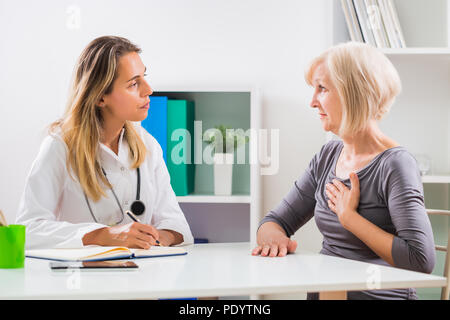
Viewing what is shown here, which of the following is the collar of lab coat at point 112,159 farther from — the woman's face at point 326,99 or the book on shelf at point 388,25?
the book on shelf at point 388,25

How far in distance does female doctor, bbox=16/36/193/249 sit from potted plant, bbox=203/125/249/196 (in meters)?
0.49

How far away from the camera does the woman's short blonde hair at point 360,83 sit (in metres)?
1.53

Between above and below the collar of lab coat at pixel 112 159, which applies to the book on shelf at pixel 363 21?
above

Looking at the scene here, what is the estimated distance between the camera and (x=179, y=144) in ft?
7.41

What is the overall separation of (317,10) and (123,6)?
33.2 inches

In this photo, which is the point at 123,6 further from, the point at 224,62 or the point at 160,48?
the point at 224,62

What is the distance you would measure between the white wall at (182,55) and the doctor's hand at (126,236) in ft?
3.75

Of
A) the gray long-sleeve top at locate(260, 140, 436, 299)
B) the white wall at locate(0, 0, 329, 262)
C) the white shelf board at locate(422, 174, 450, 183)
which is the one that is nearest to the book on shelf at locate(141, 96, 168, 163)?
the white wall at locate(0, 0, 329, 262)

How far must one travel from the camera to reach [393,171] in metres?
1.43

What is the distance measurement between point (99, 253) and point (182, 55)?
1.46 metres

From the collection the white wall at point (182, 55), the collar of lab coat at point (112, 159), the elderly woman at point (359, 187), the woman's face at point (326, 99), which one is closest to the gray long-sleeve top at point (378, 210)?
the elderly woman at point (359, 187)

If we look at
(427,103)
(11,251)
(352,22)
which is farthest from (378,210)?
(427,103)

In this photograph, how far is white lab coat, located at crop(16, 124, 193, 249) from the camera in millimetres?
1503

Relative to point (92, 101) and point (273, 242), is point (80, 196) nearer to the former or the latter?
point (92, 101)
